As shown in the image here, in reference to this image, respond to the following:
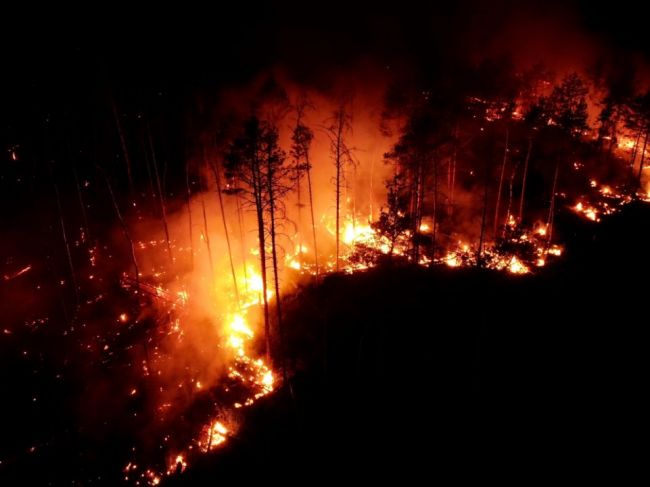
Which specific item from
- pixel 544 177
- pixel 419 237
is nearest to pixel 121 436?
pixel 419 237

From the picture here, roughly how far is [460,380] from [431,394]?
5.20 feet

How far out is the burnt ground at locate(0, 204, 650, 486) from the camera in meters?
13.8

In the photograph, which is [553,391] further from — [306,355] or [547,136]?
[547,136]

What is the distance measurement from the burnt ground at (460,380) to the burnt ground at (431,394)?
0.05 metres

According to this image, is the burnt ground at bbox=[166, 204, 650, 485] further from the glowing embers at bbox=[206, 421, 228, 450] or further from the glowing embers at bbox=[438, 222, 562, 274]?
the glowing embers at bbox=[438, 222, 562, 274]

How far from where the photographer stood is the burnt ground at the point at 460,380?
44.8ft

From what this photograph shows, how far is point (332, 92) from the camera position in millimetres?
35469

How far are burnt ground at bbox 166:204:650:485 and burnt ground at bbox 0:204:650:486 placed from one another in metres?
0.05

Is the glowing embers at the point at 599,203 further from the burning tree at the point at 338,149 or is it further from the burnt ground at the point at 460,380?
the burning tree at the point at 338,149

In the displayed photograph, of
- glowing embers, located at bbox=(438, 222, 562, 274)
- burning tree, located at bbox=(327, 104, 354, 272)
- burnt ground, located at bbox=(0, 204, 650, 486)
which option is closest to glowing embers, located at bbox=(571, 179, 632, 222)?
glowing embers, located at bbox=(438, 222, 562, 274)

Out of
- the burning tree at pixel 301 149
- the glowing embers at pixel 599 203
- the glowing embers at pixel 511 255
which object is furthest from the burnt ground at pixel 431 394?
the burning tree at pixel 301 149

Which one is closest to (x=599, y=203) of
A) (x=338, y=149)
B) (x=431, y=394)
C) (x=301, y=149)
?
(x=338, y=149)

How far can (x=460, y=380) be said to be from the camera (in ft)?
55.8

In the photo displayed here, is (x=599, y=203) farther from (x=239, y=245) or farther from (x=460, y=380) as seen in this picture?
(x=239, y=245)
